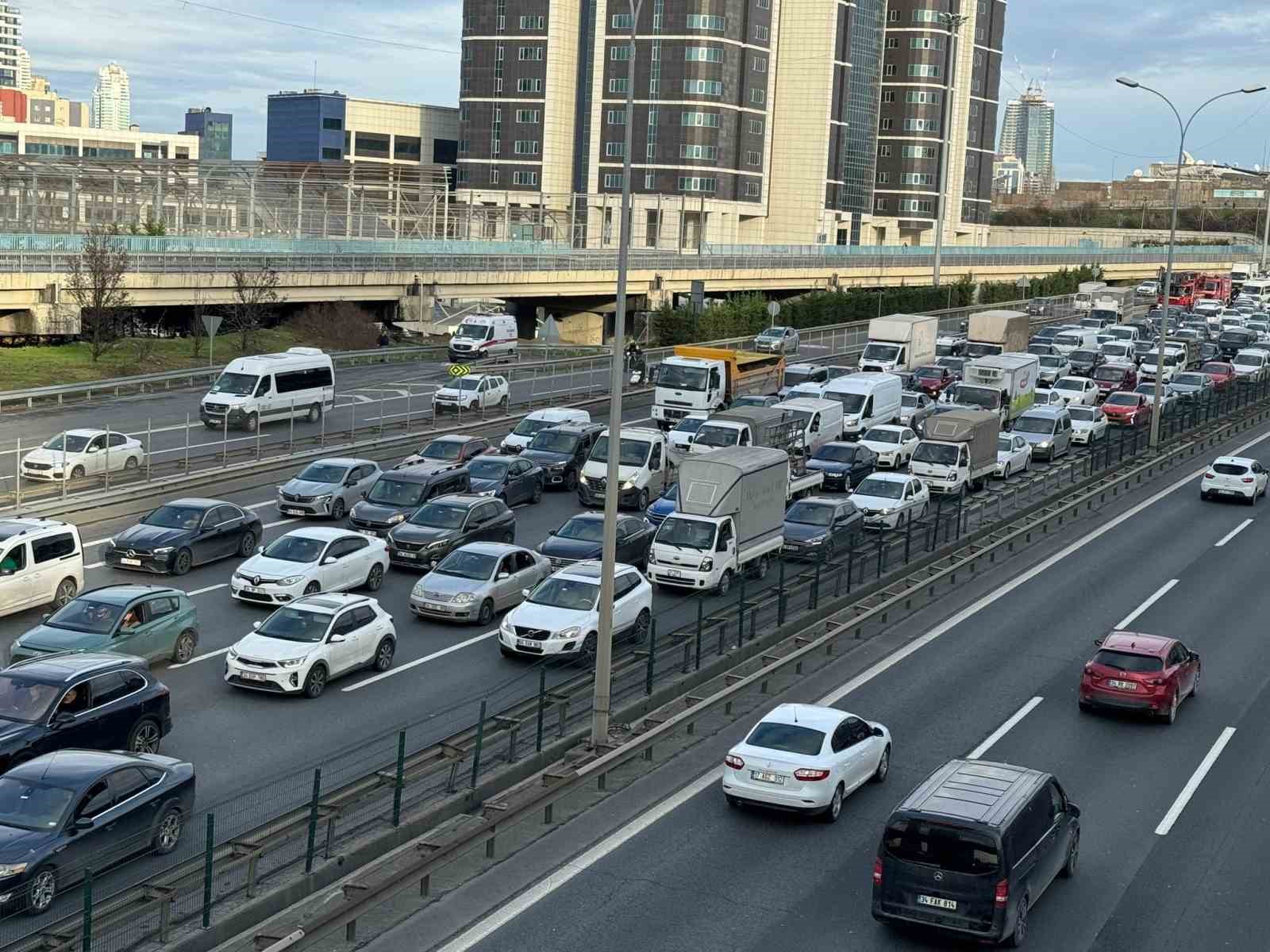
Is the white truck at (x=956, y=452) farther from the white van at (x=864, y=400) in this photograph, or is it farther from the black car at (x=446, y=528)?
the black car at (x=446, y=528)

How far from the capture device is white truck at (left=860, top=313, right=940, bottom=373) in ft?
211

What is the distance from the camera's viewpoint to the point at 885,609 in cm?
2978

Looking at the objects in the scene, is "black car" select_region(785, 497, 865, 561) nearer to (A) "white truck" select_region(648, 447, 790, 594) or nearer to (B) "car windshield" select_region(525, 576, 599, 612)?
(A) "white truck" select_region(648, 447, 790, 594)

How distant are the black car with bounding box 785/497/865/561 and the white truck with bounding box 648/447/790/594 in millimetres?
518

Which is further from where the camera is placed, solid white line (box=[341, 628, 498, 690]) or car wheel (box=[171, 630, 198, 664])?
car wheel (box=[171, 630, 198, 664])

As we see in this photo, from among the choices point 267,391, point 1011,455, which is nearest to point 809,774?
point 1011,455

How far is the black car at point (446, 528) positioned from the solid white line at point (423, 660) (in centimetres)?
438

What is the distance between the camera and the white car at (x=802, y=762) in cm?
1942

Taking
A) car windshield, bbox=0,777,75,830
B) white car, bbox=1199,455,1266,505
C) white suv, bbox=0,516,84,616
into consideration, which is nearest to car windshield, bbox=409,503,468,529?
white suv, bbox=0,516,84,616

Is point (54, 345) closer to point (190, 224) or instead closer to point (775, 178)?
point (190, 224)

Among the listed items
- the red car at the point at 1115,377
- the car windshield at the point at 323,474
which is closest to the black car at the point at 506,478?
the car windshield at the point at 323,474

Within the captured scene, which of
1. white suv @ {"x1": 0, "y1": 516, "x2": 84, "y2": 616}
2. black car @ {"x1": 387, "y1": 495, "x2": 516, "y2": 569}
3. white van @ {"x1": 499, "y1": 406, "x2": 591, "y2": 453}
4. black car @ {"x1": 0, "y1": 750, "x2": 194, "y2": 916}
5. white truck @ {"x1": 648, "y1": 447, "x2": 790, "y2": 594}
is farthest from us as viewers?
white van @ {"x1": 499, "y1": 406, "x2": 591, "y2": 453}

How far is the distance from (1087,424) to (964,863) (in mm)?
39726

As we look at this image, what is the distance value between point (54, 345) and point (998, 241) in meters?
151
